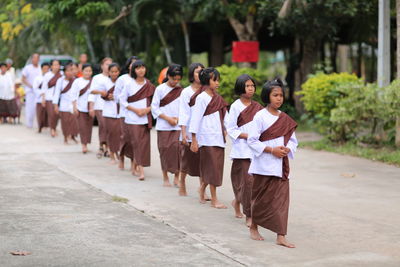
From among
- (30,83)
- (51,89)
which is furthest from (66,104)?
(30,83)

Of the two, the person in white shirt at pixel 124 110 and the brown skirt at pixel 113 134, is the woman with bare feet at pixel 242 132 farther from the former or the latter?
the brown skirt at pixel 113 134

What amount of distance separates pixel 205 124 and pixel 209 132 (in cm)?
10

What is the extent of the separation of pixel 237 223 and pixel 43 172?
14.5 ft

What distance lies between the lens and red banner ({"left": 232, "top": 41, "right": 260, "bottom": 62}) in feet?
59.8

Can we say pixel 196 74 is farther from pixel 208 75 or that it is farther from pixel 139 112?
pixel 139 112

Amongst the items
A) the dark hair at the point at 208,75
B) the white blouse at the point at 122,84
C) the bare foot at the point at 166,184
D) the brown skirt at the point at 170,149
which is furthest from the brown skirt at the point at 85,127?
the dark hair at the point at 208,75

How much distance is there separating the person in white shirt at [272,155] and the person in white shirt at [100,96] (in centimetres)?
600

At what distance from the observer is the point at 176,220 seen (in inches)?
311

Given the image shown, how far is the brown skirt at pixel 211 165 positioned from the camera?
8500 mm

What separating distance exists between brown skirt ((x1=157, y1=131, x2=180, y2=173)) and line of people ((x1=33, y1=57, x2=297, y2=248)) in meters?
0.01

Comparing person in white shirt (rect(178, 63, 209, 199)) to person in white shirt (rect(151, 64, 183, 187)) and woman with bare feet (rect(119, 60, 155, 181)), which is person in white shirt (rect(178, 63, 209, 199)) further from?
woman with bare feet (rect(119, 60, 155, 181))

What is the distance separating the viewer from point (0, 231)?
716 cm

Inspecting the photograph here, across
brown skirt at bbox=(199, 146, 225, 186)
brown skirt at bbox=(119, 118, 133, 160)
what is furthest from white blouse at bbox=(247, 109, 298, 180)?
brown skirt at bbox=(119, 118, 133, 160)

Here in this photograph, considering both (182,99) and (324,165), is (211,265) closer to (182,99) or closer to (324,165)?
(182,99)
